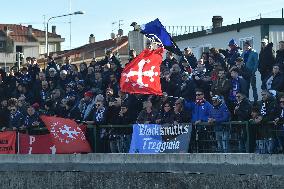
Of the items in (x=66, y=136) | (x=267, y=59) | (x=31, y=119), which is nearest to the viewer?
(x=66, y=136)

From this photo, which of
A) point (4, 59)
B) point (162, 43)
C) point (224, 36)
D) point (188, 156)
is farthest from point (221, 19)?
point (4, 59)

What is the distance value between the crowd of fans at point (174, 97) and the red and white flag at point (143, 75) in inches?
16.7

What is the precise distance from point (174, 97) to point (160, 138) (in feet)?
4.93

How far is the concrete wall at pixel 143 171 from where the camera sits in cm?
1348

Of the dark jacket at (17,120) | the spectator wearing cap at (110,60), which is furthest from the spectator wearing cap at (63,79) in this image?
the dark jacket at (17,120)

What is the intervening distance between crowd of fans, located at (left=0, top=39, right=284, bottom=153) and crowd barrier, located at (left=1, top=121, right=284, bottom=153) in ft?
0.07

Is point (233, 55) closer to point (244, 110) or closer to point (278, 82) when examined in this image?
point (278, 82)

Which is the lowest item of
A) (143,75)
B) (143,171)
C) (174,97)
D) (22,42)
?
(143,171)

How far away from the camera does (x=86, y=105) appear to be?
691 inches

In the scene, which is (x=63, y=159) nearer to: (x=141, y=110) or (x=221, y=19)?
(x=141, y=110)

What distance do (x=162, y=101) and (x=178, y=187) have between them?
2.15 meters

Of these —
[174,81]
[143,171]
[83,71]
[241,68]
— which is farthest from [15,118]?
[241,68]

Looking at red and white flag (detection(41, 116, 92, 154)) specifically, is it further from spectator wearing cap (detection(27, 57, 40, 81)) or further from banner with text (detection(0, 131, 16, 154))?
spectator wearing cap (detection(27, 57, 40, 81))

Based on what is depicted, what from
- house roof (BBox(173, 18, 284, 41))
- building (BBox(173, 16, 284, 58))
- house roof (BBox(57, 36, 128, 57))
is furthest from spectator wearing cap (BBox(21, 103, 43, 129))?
house roof (BBox(57, 36, 128, 57))
